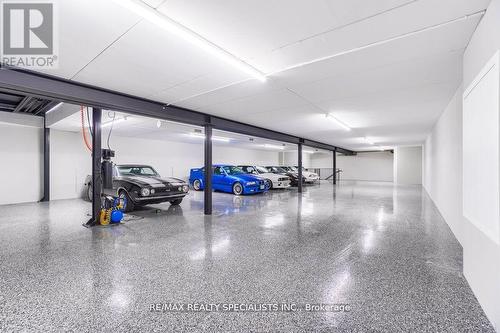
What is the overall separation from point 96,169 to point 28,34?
9.69 ft

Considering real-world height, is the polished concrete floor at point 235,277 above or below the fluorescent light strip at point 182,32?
below

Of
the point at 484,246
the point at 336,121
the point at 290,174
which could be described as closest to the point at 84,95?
the point at 484,246

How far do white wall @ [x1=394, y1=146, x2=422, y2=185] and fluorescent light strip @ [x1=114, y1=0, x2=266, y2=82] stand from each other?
1694 centimetres

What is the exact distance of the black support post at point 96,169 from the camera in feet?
15.1

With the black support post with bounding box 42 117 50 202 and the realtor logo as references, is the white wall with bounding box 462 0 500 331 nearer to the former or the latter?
the realtor logo

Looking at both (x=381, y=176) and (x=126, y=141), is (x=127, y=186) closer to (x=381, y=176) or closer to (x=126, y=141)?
(x=126, y=141)

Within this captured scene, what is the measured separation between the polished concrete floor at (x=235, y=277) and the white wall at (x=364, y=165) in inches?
635

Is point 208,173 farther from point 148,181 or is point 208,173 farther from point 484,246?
point 484,246

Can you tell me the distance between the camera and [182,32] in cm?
214

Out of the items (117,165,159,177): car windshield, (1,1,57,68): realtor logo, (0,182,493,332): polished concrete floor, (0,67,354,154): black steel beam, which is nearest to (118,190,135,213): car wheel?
(117,165,159,177): car windshield

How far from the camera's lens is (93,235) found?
3920mm

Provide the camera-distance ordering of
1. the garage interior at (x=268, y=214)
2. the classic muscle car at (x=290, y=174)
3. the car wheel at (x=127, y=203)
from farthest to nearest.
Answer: the classic muscle car at (x=290, y=174) → the car wheel at (x=127, y=203) → the garage interior at (x=268, y=214)

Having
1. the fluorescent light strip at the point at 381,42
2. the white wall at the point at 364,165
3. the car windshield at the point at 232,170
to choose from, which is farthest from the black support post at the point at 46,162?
the white wall at the point at 364,165

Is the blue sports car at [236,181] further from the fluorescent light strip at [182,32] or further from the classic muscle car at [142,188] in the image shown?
the fluorescent light strip at [182,32]
